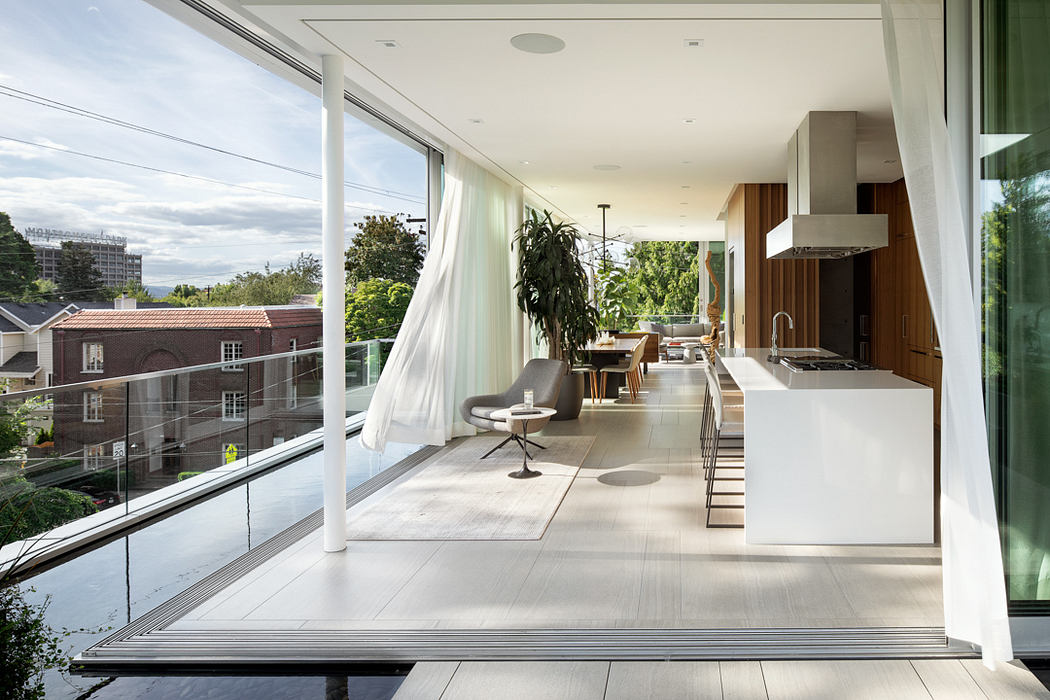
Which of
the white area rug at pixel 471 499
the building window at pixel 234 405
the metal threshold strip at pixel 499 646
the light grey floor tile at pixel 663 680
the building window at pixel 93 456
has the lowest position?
the light grey floor tile at pixel 663 680

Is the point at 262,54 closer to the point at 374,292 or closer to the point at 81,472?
the point at 81,472

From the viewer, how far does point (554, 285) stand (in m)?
8.27

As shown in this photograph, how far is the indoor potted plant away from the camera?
27.1ft

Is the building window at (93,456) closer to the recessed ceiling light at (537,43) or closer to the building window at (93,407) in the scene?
the building window at (93,407)

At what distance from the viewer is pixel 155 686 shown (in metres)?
2.53

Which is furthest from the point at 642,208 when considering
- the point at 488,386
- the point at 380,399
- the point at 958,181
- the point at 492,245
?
the point at 958,181

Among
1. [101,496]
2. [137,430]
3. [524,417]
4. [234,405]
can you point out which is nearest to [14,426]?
[101,496]

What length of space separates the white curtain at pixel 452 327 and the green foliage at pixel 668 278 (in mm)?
10097

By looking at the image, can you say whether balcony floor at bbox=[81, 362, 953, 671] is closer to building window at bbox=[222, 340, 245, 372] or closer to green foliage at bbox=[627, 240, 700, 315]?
building window at bbox=[222, 340, 245, 372]

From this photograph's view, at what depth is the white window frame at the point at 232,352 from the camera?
17.0ft

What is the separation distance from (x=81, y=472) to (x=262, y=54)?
7.93 feet

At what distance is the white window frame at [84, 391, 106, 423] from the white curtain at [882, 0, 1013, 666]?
12.8 feet

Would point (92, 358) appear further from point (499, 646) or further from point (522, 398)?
point (522, 398)

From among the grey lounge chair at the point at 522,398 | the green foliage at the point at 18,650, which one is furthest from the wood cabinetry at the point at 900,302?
the green foliage at the point at 18,650
